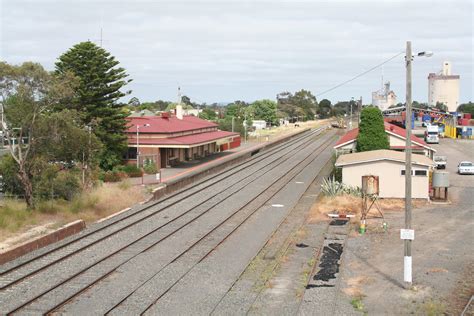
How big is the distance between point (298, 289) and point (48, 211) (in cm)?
1560

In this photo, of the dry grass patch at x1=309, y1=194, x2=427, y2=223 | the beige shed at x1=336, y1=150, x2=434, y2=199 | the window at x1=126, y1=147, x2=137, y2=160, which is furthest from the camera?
the window at x1=126, y1=147, x2=137, y2=160

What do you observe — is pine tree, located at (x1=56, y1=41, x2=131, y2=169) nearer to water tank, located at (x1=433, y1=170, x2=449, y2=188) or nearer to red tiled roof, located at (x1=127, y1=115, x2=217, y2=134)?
red tiled roof, located at (x1=127, y1=115, x2=217, y2=134)

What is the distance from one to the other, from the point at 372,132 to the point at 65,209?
2367 centimetres

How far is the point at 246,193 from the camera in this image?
36969 millimetres

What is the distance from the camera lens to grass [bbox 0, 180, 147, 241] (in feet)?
78.9

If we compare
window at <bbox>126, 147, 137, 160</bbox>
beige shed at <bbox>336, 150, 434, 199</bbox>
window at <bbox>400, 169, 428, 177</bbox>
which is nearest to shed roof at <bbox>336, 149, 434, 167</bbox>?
beige shed at <bbox>336, 150, 434, 199</bbox>

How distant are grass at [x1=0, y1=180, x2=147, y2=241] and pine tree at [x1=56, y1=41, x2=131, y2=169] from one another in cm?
1081

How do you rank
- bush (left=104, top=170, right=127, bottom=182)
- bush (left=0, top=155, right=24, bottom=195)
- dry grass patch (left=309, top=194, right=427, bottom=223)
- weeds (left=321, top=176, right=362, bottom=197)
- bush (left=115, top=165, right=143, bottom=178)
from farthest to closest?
bush (left=115, top=165, right=143, bottom=178)
bush (left=104, top=170, right=127, bottom=182)
weeds (left=321, top=176, right=362, bottom=197)
bush (left=0, top=155, right=24, bottom=195)
dry grass patch (left=309, top=194, right=427, bottom=223)

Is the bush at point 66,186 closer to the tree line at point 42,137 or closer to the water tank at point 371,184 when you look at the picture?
the tree line at point 42,137

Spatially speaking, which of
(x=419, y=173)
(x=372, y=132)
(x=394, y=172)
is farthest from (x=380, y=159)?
(x=372, y=132)

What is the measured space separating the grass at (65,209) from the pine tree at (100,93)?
10805mm

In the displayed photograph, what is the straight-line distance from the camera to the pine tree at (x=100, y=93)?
143ft

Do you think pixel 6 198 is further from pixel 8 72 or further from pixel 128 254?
pixel 128 254

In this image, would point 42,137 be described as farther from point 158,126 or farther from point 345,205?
point 158,126
